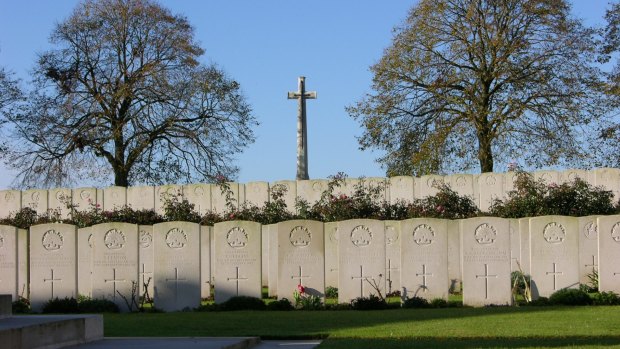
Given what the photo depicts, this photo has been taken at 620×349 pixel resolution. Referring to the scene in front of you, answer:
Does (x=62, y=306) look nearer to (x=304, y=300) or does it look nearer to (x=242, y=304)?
(x=242, y=304)

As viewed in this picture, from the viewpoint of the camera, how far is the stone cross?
103 feet

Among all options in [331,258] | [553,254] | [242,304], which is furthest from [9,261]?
[553,254]

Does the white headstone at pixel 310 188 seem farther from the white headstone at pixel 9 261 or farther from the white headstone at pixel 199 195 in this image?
the white headstone at pixel 9 261

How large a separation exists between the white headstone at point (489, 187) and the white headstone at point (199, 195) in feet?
24.6

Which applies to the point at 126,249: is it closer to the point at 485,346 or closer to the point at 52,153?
the point at 485,346

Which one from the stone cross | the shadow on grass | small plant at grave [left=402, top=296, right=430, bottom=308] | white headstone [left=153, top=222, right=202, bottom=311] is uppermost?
the stone cross

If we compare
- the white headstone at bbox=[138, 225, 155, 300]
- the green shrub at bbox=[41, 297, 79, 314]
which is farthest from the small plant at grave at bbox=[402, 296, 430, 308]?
the green shrub at bbox=[41, 297, 79, 314]

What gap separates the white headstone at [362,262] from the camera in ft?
53.5

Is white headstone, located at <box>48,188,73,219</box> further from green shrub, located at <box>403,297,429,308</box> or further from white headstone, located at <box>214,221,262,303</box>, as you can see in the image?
green shrub, located at <box>403,297,429,308</box>

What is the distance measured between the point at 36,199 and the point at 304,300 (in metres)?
17.2

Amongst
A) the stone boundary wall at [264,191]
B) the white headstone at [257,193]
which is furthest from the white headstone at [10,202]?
the white headstone at [257,193]

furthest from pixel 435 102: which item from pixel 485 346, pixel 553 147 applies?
pixel 485 346

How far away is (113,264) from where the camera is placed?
16.6 meters

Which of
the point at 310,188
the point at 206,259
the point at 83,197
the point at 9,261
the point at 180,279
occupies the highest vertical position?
the point at 310,188
